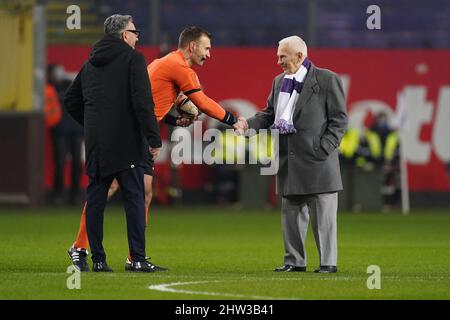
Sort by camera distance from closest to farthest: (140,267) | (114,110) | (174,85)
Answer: (114,110) → (140,267) → (174,85)

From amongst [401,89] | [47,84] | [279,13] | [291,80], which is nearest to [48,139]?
[47,84]

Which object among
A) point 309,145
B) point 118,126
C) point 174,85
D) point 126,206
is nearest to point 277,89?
point 309,145

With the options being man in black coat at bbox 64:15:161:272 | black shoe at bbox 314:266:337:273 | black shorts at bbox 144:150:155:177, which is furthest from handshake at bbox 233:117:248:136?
black shoe at bbox 314:266:337:273

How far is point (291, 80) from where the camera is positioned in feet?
40.2

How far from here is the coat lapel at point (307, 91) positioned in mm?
12219

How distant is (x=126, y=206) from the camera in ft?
38.5

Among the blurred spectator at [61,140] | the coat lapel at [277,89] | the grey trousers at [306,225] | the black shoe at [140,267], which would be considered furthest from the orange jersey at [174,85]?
the blurred spectator at [61,140]

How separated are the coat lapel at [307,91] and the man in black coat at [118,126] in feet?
4.69

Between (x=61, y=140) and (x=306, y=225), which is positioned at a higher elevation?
(x=61, y=140)

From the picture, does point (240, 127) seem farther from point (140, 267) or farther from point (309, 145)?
point (140, 267)

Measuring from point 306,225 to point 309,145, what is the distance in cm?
74

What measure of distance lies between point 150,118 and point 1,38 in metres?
14.2
